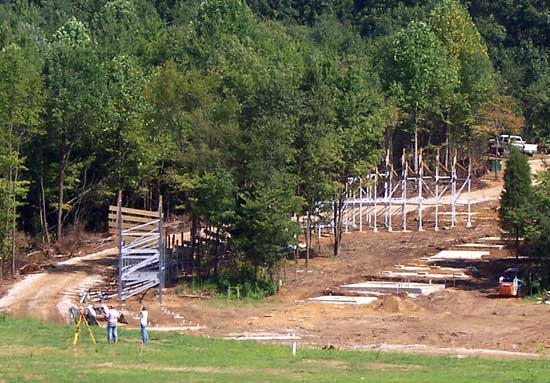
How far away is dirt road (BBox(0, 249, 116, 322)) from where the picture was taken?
5131 cm

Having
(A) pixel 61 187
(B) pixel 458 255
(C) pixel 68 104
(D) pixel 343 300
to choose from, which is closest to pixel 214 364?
(D) pixel 343 300

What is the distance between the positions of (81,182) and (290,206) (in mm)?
20390

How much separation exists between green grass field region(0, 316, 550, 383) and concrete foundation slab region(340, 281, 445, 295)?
677 inches

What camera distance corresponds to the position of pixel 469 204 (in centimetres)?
7819

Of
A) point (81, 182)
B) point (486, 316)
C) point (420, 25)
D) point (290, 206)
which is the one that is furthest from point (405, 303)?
point (420, 25)

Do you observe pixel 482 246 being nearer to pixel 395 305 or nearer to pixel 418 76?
pixel 395 305

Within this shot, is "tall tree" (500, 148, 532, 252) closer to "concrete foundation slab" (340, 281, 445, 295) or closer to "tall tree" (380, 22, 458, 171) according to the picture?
"concrete foundation slab" (340, 281, 445, 295)

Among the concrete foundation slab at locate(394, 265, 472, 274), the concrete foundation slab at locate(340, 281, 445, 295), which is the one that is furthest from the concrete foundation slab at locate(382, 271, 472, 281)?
the concrete foundation slab at locate(340, 281, 445, 295)

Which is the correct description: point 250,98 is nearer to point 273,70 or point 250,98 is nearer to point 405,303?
point 273,70

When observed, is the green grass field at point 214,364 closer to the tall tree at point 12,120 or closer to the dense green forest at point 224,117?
the dense green forest at point 224,117

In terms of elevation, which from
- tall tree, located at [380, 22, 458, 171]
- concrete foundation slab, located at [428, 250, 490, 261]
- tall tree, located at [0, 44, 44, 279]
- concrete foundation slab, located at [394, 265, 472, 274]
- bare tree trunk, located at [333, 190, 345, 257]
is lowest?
concrete foundation slab, located at [394, 265, 472, 274]

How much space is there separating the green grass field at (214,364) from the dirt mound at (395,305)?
→ 40.8 feet

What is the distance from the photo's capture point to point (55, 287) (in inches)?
2275

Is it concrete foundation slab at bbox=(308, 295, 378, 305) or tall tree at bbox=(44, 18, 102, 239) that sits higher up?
tall tree at bbox=(44, 18, 102, 239)
